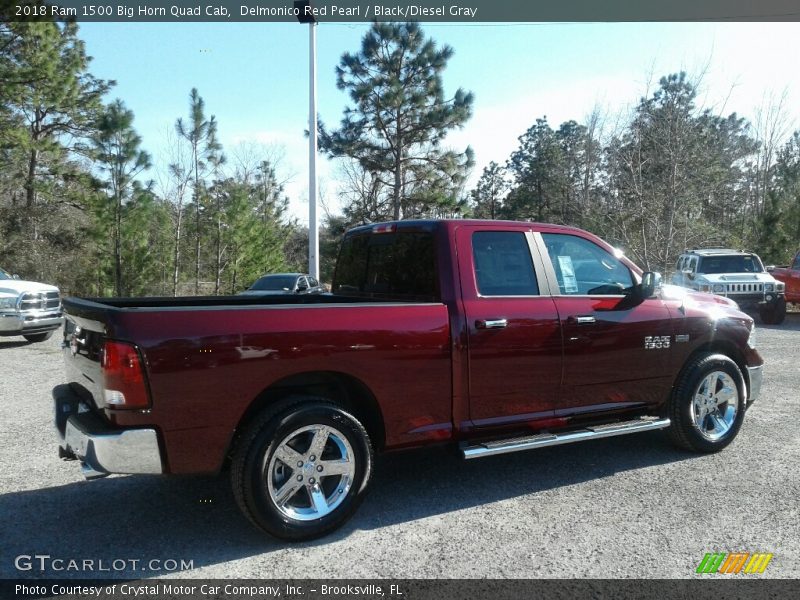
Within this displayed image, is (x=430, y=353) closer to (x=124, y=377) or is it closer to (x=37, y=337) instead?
(x=124, y=377)

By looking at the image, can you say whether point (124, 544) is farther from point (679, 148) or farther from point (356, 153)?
point (356, 153)

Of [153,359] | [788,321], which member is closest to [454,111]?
[788,321]

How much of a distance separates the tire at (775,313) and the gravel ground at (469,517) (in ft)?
37.8

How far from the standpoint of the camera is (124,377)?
10.00 feet

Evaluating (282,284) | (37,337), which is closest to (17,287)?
(37,337)

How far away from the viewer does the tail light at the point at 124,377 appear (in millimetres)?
3053

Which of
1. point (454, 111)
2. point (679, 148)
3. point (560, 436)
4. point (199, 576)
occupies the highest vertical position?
point (454, 111)

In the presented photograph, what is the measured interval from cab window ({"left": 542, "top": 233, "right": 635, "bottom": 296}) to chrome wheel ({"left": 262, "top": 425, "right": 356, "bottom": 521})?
204 centimetres

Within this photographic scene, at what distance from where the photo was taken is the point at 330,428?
3514 millimetres

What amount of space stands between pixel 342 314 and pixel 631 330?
2357 mm

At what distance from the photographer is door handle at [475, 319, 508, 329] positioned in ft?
13.1

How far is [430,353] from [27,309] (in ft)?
35.0

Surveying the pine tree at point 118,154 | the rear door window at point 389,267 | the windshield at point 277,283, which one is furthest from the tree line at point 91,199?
the rear door window at point 389,267

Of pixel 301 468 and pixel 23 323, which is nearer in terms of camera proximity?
pixel 301 468
